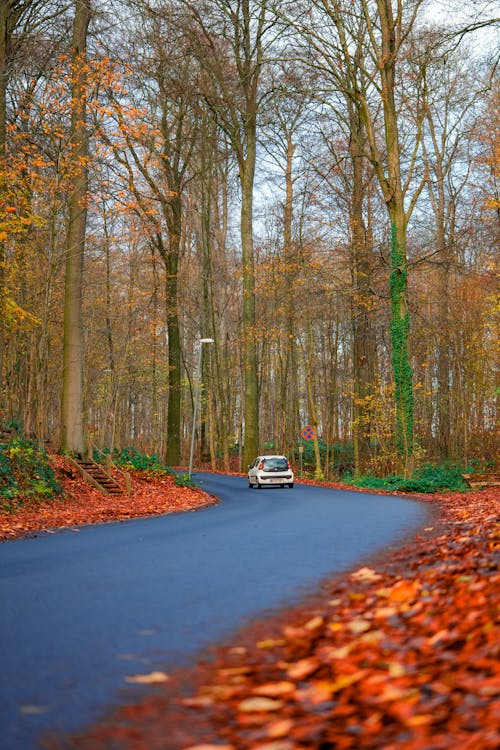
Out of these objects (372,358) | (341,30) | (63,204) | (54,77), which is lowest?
(372,358)

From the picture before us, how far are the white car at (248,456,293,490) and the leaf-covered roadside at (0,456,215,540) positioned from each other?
3.74m

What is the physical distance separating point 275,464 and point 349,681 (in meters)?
25.5

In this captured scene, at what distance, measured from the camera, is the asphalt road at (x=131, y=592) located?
14.8 feet

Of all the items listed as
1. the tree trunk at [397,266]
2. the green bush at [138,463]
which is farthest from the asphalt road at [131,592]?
the green bush at [138,463]

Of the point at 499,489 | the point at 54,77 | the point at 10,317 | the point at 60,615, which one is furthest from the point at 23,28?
the point at 60,615

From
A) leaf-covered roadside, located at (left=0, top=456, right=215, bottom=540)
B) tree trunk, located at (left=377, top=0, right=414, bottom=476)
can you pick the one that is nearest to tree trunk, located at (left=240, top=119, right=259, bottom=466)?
leaf-covered roadside, located at (left=0, top=456, right=215, bottom=540)

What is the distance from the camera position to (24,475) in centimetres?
2006

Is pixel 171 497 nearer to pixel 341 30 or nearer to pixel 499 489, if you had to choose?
pixel 499 489

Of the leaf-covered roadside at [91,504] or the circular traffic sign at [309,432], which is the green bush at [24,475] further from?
the circular traffic sign at [309,432]

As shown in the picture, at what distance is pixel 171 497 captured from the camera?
23.5 m

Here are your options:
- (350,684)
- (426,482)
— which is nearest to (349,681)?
(350,684)

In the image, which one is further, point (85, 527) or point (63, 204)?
point (63, 204)

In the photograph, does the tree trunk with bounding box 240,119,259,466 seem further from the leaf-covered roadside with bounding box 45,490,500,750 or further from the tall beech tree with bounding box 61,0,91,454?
the leaf-covered roadside with bounding box 45,490,500,750

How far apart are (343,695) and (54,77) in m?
22.1
